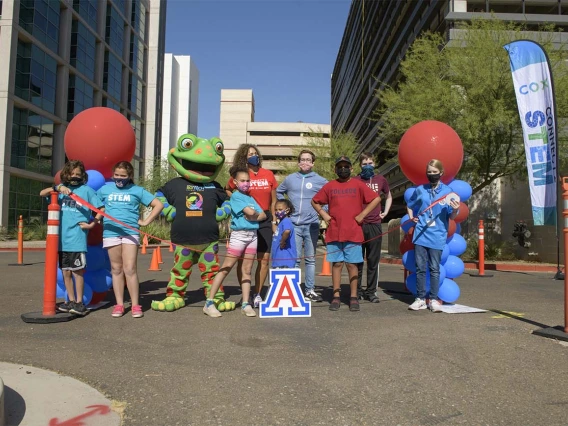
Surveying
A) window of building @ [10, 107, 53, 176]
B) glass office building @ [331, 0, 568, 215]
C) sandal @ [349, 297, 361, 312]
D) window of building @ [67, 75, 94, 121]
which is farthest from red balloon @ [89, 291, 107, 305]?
window of building @ [67, 75, 94, 121]

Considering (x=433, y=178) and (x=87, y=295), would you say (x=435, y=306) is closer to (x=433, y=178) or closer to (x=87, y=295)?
(x=433, y=178)

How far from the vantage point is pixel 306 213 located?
6402 millimetres

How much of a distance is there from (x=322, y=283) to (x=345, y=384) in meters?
5.52

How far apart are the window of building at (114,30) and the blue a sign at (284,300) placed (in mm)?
41449

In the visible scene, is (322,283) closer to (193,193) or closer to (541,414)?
(193,193)

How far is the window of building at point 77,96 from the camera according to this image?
3441cm

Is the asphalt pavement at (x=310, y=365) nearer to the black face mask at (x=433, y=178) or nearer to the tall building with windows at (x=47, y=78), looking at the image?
the black face mask at (x=433, y=178)

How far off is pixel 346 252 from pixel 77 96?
34.2 metres

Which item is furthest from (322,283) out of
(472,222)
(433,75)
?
(472,222)

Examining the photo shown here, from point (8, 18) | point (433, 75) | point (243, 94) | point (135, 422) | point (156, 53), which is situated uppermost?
point (243, 94)

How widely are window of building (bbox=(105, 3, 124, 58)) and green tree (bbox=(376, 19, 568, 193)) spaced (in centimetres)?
3208

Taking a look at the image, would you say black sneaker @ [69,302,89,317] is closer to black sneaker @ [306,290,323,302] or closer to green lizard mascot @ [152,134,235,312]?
green lizard mascot @ [152,134,235,312]

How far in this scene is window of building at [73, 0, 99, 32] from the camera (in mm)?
34656

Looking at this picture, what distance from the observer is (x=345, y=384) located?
3072 millimetres
